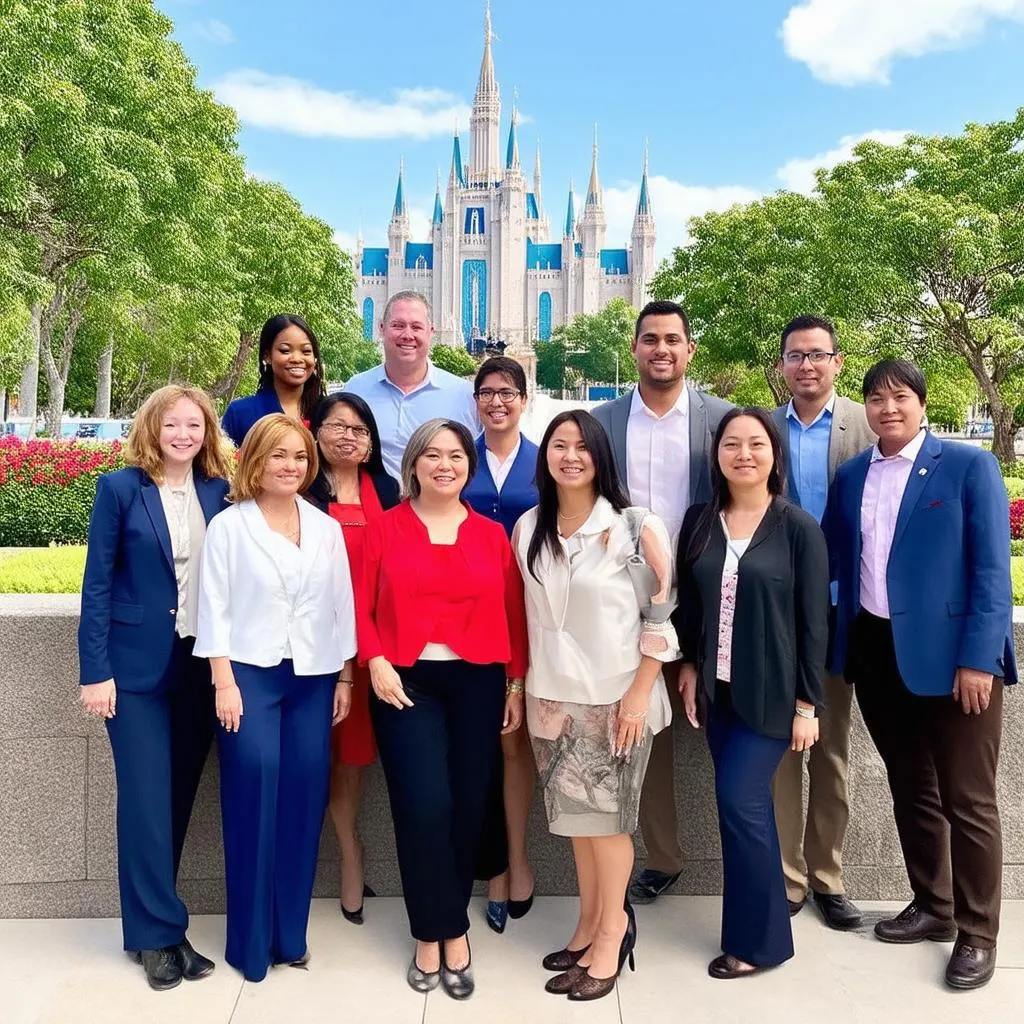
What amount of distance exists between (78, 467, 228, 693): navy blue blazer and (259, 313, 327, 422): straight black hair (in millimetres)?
917

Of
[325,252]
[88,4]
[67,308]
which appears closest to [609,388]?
[325,252]

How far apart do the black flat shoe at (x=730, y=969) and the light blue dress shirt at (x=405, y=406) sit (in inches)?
91.4

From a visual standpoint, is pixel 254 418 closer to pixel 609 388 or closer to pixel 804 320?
pixel 804 320

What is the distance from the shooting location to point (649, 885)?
3684 millimetres

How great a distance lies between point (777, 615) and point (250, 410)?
231 cm

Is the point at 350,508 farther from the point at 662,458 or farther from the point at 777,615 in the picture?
the point at 777,615

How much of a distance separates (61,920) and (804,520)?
3.18 metres

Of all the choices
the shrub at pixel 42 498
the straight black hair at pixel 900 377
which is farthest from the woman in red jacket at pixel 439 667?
the shrub at pixel 42 498

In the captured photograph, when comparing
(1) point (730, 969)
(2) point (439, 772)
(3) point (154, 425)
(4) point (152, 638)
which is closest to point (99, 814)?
(4) point (152, 638)

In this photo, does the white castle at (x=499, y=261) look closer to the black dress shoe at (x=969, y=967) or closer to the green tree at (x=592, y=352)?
the green tree at (x=592, y=352)

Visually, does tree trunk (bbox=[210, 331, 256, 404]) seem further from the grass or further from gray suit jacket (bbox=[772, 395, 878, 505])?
gray suit jacket (bbox=[772, 395, 878, 505])

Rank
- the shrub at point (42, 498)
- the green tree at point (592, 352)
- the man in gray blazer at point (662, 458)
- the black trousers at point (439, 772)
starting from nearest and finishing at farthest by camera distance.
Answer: the black trousers at point (439, 772) → the man in gray blazer at point (662, 458) → the shrub at point (42, 498) → the green tree at point (592, 352)

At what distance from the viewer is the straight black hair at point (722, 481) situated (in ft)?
9.99

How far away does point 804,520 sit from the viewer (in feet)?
9.86
